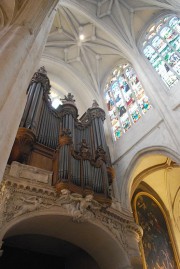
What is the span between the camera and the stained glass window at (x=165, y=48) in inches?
374

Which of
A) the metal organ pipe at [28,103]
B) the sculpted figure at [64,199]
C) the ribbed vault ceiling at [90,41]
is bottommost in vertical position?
the sculpted figure at [64,199]

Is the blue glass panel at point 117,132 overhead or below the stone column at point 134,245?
overhead

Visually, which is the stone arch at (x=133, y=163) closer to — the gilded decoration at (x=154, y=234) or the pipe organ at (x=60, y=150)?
the pipe organ at (x=60, y=150)

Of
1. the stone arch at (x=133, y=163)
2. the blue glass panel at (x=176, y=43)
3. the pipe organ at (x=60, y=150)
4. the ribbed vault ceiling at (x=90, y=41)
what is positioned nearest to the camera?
the pipe organ at (x=60, y=150)

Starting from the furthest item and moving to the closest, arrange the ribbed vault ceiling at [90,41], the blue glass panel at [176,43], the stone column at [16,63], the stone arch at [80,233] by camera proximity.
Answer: the ribbed vault ceiling at [90,41] → the blue glass panel at [176,43] → the stone arch at [80,233] → the stone column at [16,63]

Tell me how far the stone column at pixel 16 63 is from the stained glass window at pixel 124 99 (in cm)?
680

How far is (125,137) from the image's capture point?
395 inches

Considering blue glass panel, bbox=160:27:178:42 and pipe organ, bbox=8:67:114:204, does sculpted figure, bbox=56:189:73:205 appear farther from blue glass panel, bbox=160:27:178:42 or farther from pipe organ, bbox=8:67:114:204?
blue glass panel, bbox=160:27:178:42

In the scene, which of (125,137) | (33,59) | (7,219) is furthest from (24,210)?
(125,137)

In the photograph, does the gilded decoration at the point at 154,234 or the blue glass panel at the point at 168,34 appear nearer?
the gilded decoration at the point at 154,234

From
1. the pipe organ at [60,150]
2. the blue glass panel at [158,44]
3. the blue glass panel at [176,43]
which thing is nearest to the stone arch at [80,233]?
the pipe organ at [60,150]

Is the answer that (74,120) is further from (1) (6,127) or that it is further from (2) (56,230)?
(1) (6,127)

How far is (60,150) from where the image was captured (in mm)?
6875

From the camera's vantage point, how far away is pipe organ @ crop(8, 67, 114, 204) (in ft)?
20.7
